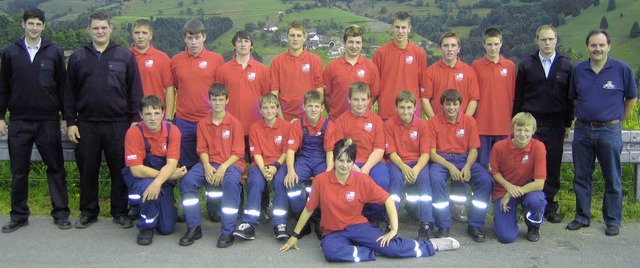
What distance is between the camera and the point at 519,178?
6.03m

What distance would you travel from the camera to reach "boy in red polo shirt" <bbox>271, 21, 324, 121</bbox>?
6910 mm

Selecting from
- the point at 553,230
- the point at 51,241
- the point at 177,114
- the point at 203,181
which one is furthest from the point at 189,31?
the point at 553,230

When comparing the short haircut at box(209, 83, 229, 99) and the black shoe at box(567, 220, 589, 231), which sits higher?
the short haircut at box(209, 83, 229, 99)

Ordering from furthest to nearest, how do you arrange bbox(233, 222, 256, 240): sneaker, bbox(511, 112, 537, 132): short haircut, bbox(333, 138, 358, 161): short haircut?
1. bbox(511, 112, 537, 132): short haircut
2. bbox(233, 222, 256, 240): sneaker
3. bbox(333, 138, 358, 161): short haircut

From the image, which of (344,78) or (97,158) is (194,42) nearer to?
(97,158)

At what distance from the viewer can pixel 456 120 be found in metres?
6.42

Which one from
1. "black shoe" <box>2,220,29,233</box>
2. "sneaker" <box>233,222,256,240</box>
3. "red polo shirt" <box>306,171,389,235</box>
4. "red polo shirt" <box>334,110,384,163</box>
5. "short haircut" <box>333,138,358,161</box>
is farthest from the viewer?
"red polo shirt" <box>334,110,384,163</box>

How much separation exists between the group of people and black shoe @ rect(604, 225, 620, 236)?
19 millimetres

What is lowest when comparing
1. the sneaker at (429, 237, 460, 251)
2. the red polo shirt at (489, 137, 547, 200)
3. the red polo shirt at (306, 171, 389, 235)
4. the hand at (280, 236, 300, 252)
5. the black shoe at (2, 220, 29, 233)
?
the black shoe at (2, 220, 29, 233)

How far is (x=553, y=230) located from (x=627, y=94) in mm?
1620

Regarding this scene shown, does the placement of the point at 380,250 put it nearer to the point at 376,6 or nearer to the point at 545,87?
the point at 545,87

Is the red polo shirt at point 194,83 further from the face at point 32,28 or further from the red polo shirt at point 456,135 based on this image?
the red polo shirt at point 456,135

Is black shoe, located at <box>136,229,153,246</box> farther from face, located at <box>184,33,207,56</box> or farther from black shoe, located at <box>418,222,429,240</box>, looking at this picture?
black shoe, located at <box>418,222,429,240</box>

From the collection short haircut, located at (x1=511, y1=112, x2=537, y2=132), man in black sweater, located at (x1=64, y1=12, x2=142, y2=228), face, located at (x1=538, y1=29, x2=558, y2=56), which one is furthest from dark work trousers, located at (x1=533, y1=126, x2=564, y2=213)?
man in black sweater, located at (x1=64, y1=12, x2=142, y2=228)
